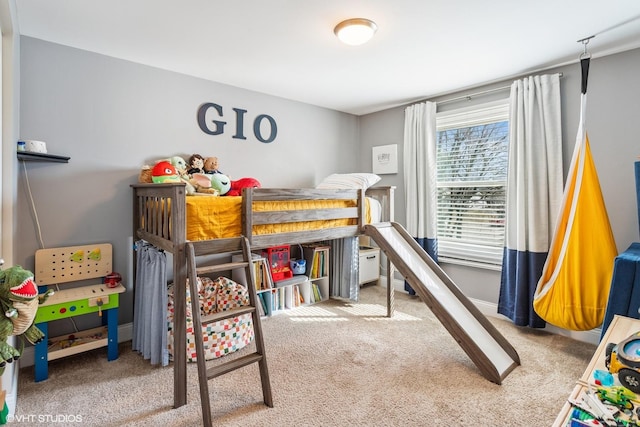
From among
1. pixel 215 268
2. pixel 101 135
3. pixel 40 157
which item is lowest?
pixel 215 268

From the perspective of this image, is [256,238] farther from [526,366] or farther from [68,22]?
[526,366]

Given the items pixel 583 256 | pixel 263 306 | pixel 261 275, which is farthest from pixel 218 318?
pixel 583 256

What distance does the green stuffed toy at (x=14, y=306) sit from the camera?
1.06m

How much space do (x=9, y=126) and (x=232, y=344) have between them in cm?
192

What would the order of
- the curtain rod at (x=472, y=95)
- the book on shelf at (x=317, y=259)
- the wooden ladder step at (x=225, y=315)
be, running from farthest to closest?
the book on shelf at (x=317, y=259) → the curtain rod at (x=472, y=95) → the wooden ladder step at (x=225, y=315)

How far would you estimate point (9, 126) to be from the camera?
1.80 metres

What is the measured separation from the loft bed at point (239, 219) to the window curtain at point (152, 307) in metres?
0.14

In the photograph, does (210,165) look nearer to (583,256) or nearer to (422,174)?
(422,174)

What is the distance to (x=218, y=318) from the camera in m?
1.81

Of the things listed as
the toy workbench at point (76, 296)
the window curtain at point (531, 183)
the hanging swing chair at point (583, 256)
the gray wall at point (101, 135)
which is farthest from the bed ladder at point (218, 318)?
the window curtain at point (531, 183)

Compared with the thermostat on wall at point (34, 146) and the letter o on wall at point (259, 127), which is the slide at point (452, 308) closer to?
the letter o on wall at point (259, 127)

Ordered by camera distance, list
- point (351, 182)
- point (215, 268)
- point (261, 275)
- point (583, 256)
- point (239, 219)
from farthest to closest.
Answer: point (351, 182)
point (261, 275)
point (583, 256)
point (239, 219)
point (215, 268)

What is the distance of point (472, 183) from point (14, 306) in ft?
11.5

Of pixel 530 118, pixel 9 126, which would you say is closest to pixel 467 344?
pixel 530 118
